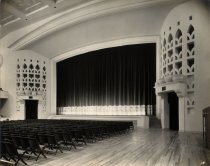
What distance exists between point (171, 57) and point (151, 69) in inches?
205

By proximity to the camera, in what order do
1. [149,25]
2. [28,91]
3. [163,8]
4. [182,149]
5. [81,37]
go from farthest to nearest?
[28,91], [81,37], [149,25], [163,8], [182,149]

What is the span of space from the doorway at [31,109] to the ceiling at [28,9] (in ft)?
26.0

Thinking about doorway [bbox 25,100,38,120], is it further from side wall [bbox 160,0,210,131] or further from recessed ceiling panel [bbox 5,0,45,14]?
side wall [bbox 160,0,210,131]

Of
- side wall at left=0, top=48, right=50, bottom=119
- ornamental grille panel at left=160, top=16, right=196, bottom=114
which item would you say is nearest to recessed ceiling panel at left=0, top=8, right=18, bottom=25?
side wall at left=0, top=48, right=50, bottom=119

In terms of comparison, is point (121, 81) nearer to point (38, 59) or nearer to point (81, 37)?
point (81, 37)

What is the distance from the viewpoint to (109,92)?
25.0 meters

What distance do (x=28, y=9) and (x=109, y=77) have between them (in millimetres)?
8959

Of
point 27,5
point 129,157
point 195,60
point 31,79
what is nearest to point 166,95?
point 195,60

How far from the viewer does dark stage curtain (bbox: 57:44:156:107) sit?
2284cm

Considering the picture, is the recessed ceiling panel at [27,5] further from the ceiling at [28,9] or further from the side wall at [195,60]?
the side wall at [195,60]

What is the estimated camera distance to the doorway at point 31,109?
27.8 metres

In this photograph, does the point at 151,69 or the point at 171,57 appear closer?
the point at 171,57

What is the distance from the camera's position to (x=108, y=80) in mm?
25250

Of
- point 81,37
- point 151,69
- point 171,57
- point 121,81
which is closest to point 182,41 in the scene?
point 171,57
